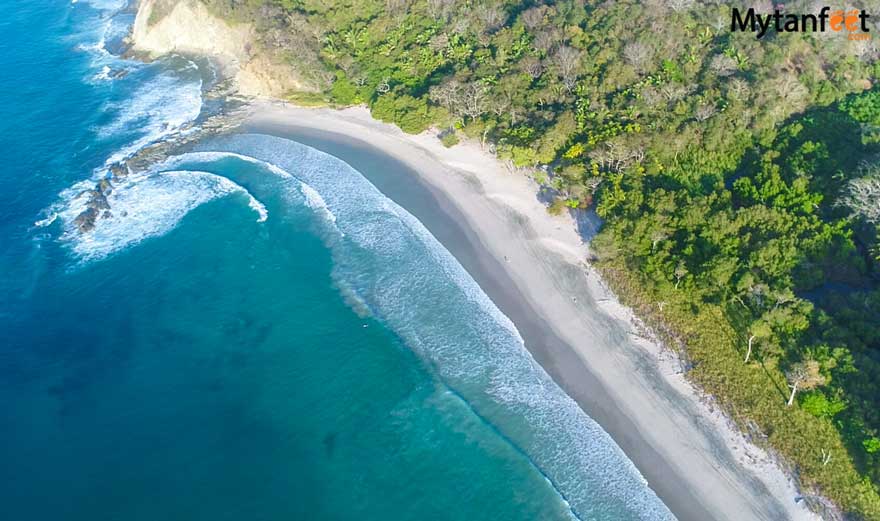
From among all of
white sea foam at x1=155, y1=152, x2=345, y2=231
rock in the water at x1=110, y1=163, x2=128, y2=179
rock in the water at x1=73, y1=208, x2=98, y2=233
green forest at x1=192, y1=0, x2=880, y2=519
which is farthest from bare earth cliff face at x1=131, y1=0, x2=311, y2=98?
rock in the water at x1=73, y1=208, x2=98, y2=233

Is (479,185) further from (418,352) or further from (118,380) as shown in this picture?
(118,380)

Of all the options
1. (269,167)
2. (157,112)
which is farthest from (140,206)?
(157,112)

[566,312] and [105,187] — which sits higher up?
[566,312]

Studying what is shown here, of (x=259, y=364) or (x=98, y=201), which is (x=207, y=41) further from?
(x=259, y=364)

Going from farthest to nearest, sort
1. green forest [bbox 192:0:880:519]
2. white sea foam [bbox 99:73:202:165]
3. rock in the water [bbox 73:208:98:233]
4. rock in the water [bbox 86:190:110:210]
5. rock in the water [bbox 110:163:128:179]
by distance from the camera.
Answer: white sea foam [bbox 99:73:202:165] → rock in the water [bbox 110:163:128:179] → rock in the water [bbox 86:190:110:210] → rock in the water [bbox 73:208:98:233] → green forest [bbox 192:0:880:519]

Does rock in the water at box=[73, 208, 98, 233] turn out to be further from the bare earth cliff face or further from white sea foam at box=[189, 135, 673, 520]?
the bare earth cliff face

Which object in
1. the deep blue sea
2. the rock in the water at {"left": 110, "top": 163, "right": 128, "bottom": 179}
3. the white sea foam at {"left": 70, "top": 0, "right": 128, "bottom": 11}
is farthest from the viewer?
the white sea foam at {"left": 70, "top": 0, "right": 128, "bottom": 11}
